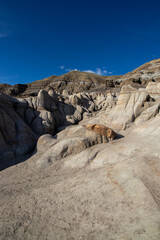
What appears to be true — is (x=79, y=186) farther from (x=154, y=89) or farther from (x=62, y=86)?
(x=62, y=86)

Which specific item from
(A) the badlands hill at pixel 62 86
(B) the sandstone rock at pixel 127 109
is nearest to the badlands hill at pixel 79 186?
(B) the sandstone rock at pixel 127 109

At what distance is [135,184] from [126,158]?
1.68m

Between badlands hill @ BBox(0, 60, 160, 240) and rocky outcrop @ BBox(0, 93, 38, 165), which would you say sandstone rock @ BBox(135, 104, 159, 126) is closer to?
badlands hill @ BBox(0, 60, 160, 240)

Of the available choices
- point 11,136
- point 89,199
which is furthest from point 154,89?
point 11,136

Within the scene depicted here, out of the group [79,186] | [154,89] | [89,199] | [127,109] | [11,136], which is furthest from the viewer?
[154,89]

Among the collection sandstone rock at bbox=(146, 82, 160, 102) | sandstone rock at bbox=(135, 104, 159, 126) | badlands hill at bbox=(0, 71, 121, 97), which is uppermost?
badlands hill at bbox=(0, 71, 121, 97)

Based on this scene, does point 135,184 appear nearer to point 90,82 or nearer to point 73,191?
point 73,191

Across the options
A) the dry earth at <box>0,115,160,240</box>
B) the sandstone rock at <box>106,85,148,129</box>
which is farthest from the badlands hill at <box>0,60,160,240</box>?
the sandstone rock at <box>106,85,148,129</box>

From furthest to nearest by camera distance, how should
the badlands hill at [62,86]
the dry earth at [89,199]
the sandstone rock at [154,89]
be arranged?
the badlands hill at [62,86] < the sandstone rock at [154,89] < the dry earth at [89,199]

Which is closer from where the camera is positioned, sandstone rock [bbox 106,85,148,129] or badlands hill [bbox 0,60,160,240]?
badlands hill [bbox 0,60,160,240]

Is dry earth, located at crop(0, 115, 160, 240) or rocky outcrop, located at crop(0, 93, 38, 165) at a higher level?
rocky outcrop, located at crop(0, 93, 38, 165)

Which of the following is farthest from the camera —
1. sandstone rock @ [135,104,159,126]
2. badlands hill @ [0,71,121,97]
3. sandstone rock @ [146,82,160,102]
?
badlands hill @ [0,71,121,97]

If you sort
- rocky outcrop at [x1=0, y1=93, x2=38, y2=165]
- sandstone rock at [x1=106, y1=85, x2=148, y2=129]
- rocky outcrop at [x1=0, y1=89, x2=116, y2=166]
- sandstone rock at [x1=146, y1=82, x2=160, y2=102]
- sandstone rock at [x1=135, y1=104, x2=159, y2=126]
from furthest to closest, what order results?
sandstone rock at [x1=146, y1=82, x2=160, y2=102] < sandstone rock at [x1=106, y1=85, x2=148, y2=129] < sandstone rock at [x1=135, y1=104, x2=159, y2=126] < rocky outcrop at [x1=0, y1=89, x2=116, y2=166] < rocky outcrop at [x1=0, y1=93, x2=38, y2=165]

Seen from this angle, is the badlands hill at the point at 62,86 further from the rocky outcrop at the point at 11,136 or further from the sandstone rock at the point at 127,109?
the rocky outcrop at the point at 11,136
